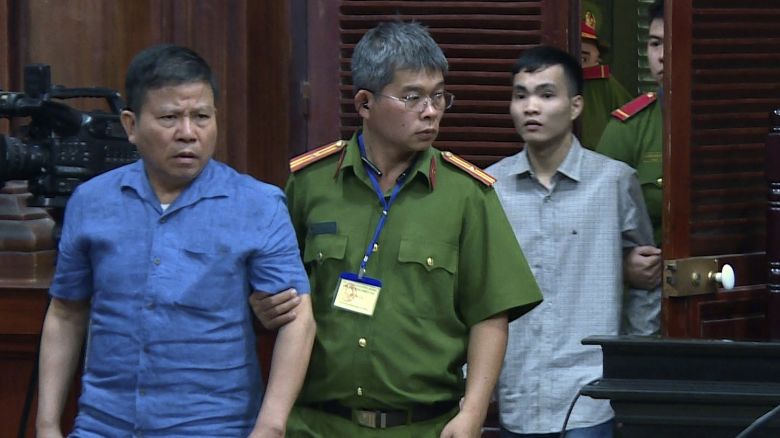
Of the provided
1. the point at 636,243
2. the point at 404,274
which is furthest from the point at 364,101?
the point at 636,243

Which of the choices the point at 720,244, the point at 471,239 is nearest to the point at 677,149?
the point at 720,244

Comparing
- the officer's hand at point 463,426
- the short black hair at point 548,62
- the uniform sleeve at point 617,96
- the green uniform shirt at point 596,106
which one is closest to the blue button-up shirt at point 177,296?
the officer's hand at point 463,426

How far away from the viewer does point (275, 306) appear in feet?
10.3

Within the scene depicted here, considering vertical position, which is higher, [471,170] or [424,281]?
[471,170]

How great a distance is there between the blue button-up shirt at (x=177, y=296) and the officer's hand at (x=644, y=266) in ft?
4.10

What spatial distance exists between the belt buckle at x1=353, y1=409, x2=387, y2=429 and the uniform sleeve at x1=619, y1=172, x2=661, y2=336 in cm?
104

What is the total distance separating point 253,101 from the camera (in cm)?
473

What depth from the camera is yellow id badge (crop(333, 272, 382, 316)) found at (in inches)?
132

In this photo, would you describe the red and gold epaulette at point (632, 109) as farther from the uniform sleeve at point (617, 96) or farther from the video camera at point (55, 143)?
the uniform sleeve at point (617, 96)

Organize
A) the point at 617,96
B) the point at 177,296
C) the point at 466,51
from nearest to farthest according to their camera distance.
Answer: the point at 177,296
the point at 466,51
the point at 617,96

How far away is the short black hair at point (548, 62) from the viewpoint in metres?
4.12

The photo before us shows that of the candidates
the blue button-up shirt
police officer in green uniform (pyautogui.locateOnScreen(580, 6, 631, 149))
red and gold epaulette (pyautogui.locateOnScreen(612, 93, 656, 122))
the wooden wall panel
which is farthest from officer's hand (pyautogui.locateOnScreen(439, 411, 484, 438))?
police officer in green uniform (pyautogui.locateOnScreen(580, 6, 631, 149))

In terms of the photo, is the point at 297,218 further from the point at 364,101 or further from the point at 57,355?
the point at 57,355

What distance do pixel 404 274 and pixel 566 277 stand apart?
0.75 meters
